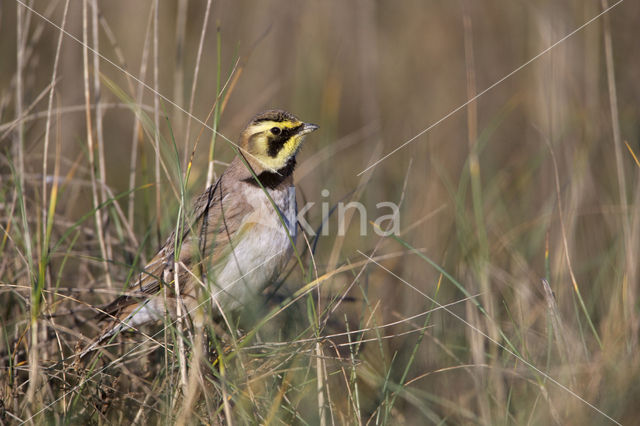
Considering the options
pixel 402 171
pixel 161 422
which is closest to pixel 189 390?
pixel 161 422

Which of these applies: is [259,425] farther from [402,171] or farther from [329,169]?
[402,171]

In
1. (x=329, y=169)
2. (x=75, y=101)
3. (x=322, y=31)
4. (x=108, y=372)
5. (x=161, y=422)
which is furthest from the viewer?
(x=322, y=31)

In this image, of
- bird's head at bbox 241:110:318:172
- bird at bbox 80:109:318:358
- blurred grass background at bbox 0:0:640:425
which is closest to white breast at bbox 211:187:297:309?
bird at bbox 80:109:318:358

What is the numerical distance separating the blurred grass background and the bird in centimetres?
22

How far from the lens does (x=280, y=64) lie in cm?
923

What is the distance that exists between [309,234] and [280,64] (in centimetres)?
503

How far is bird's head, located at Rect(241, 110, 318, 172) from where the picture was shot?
4.50 metres

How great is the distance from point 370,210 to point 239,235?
2.25 m

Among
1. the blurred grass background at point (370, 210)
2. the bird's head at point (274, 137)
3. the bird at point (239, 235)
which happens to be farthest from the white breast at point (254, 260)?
the bird's head at point (274, 137)

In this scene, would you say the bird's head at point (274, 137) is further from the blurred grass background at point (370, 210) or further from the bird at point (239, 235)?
the blurred grass background at point (370, 210)

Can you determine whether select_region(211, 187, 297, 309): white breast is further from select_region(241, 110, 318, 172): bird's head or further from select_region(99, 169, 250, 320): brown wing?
select_region(241, 110, 318, 172): bird's head

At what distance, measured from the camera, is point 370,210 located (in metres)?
6.23

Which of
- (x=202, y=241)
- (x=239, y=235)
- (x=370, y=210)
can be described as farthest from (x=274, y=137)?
(x=370, y=210)

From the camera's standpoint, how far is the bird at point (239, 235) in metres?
4.11
